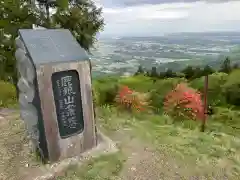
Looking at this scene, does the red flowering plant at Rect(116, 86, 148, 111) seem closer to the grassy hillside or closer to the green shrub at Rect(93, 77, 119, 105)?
the grassy hillside

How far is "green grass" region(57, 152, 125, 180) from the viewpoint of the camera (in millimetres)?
2525

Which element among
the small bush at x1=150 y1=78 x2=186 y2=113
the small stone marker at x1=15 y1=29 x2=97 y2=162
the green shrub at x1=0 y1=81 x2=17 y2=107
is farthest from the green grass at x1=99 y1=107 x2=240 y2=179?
the green shrub at x1=0 y1=81 x2=17 y2=107

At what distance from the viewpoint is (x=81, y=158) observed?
9.16 feet

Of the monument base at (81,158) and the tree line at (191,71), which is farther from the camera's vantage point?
the tree line at (191,71)

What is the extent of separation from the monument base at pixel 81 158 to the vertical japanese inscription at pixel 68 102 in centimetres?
27

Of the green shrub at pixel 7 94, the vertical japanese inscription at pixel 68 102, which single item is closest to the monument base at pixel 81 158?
the vertical japanese inscription at pixel 68 102

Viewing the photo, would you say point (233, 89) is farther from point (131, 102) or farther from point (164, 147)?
point (164, 147)

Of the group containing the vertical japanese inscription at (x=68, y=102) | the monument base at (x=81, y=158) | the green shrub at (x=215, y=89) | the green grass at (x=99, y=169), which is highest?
the vertical japanese inscription at (x=68, y=102)

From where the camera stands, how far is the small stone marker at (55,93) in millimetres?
2488

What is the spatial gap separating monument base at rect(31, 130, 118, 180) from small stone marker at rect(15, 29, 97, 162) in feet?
0.18

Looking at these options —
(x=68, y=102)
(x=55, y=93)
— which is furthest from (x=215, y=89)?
(x=55, y=93)

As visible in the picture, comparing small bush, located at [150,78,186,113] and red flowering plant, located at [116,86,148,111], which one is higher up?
red flowering plant, located at [116,86,148,111]

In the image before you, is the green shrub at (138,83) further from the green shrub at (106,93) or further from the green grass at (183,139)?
the green grass at (183,139)

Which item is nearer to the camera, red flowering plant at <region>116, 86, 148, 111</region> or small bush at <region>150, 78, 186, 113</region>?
red flowering plant at <region>116, 86, 148, 111</region>
